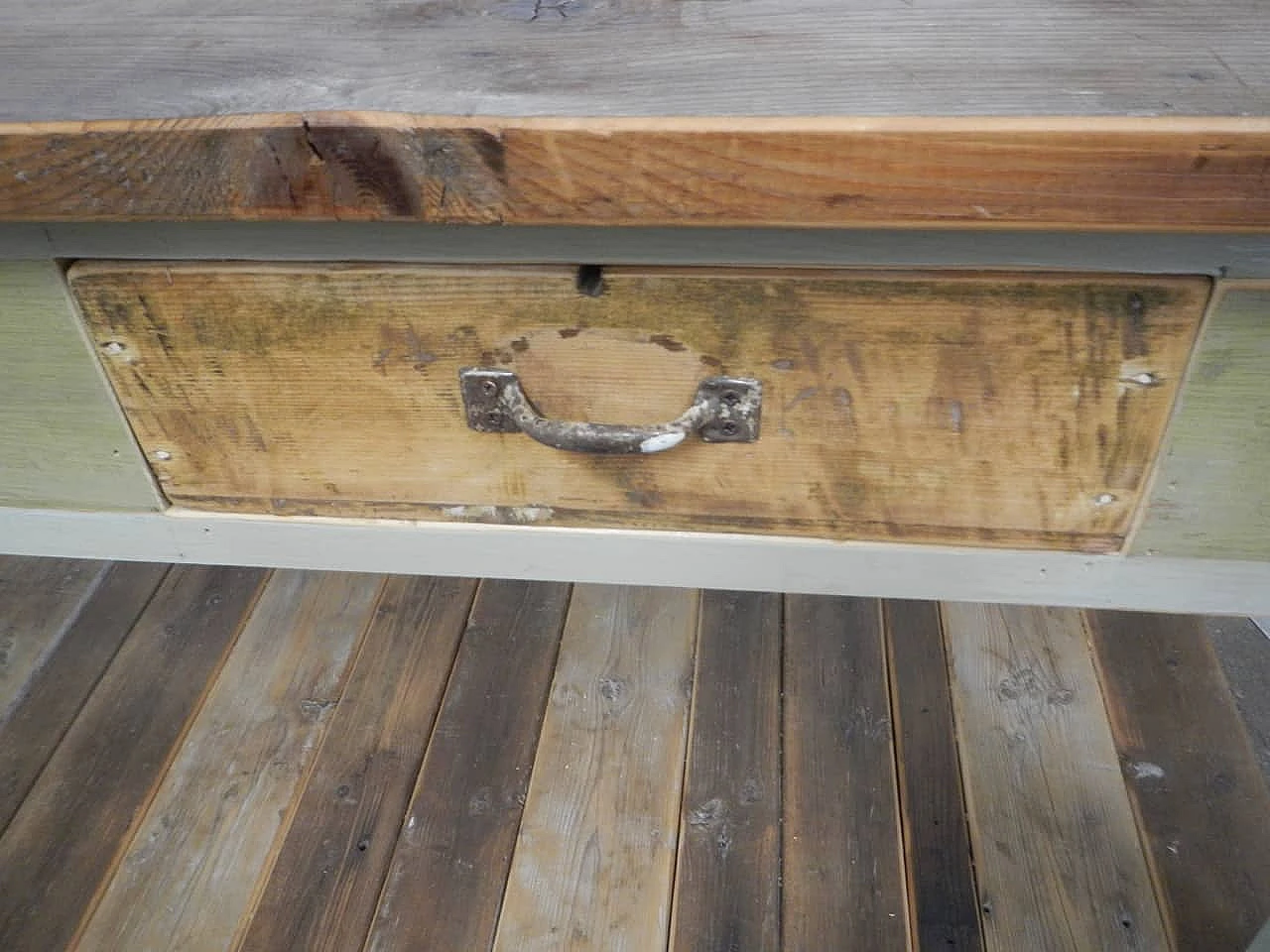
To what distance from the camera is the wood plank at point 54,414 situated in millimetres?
452

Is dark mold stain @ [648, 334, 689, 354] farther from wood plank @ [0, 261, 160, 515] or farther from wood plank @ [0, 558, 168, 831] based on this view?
wood plank @ [0, 558, 168, 831]

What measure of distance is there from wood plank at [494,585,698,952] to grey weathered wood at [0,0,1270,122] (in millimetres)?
644

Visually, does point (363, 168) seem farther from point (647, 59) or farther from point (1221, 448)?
point (1221, 448)

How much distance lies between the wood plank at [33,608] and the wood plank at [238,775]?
21cm

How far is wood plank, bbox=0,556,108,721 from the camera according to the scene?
41.4 inches

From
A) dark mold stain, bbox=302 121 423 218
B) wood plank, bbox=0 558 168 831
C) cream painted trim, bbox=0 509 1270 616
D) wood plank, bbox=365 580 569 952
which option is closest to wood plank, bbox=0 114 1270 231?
dark mold stain, bbox=302 121 423 218

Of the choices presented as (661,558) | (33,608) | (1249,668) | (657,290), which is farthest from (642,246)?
(33,608)

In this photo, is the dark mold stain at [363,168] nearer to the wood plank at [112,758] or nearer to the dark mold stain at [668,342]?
the dark mold stain at [668,342]

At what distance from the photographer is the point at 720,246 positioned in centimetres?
40

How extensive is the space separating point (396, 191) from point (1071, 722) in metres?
0.83

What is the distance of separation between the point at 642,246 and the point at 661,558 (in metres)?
0.16

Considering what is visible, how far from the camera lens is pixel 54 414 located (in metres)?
0.49

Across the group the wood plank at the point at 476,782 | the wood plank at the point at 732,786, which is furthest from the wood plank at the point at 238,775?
the wood plank at the point at 732,786

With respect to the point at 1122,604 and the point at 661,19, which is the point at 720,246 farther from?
the point at 1122,604
